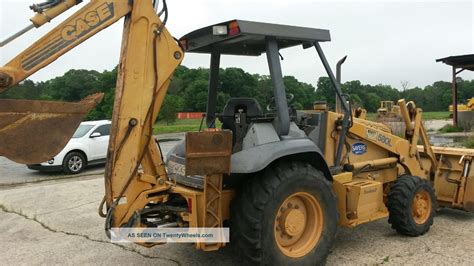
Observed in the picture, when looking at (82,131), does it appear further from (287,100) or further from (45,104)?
(45,104)

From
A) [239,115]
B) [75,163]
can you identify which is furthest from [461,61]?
[239,115]

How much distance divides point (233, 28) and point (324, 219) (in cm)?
213

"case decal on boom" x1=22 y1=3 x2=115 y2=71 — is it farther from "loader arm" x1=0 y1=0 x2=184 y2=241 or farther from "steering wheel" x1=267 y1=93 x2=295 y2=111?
"steering wheel" x1=267 y1=93 x2=295 y2=111

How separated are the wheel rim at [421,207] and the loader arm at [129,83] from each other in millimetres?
3330

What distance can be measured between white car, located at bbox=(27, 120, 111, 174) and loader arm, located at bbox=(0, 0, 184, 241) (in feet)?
30.0

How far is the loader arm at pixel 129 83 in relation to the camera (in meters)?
3.49

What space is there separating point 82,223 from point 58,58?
371cm

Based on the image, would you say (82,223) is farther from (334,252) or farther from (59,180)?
(59,180)

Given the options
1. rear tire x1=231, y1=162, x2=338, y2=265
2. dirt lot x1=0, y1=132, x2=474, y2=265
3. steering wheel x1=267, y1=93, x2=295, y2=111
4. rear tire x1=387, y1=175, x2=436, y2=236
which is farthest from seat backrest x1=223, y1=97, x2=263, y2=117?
rear tire x1=387, y1=175, x2=436, y2=236

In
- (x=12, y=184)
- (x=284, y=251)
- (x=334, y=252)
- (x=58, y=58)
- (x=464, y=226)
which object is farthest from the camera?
(x=12, y=184)

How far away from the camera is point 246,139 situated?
4.35 metres

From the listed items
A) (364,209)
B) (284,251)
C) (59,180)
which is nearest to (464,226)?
(364,209)

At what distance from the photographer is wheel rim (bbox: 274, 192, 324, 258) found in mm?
4250

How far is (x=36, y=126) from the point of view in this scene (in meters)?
3.39
